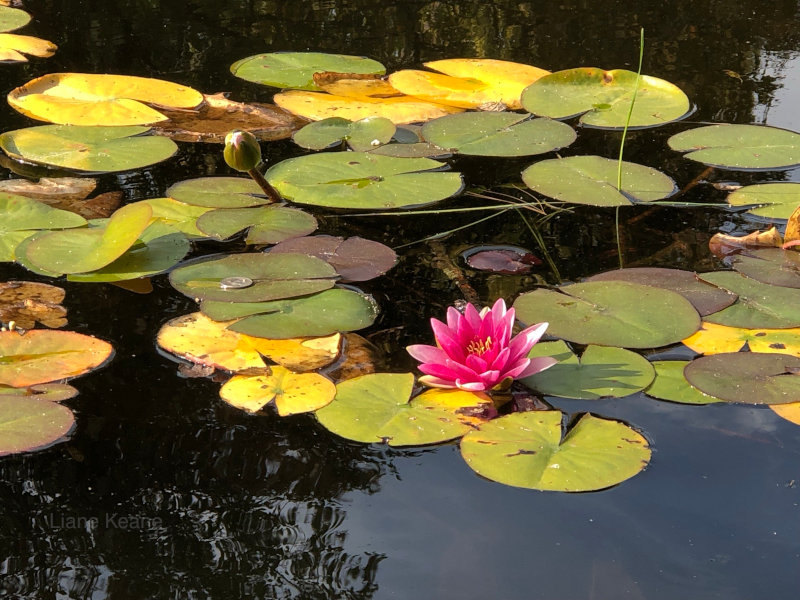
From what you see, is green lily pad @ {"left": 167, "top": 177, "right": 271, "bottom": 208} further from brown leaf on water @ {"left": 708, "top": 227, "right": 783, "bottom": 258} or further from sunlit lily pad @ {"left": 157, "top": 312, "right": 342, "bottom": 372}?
brown leaf on water @ {"left": 708, "top": 227, "right": 783, "bottom": 258}

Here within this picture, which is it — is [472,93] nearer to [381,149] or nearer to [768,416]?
[381,149]

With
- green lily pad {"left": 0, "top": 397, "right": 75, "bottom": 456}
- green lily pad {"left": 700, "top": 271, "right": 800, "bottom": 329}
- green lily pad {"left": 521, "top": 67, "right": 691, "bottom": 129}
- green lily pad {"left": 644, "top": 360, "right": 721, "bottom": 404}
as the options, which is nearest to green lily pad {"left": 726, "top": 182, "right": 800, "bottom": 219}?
green lily pad {"left": 700, "top": 271, "right": 800, "bottom": 329}

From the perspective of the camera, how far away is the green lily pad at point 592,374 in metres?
1.82

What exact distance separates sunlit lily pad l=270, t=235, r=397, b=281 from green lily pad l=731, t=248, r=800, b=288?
0.94 m

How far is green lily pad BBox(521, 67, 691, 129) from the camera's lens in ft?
10.5

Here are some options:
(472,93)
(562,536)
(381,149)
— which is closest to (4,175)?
(381,149)

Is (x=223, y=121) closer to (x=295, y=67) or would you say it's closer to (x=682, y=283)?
(x=295, y=67)

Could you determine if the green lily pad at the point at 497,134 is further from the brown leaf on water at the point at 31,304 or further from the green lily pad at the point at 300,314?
the brown leaf on water at the point at 31,304

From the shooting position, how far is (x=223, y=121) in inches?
126

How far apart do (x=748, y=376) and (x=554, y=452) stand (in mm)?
516

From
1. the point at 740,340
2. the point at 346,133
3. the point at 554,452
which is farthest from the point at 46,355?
the point at 740,340

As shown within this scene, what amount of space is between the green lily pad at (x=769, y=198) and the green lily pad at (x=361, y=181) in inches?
34.1

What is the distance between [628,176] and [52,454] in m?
1.90

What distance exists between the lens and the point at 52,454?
1.67 m
